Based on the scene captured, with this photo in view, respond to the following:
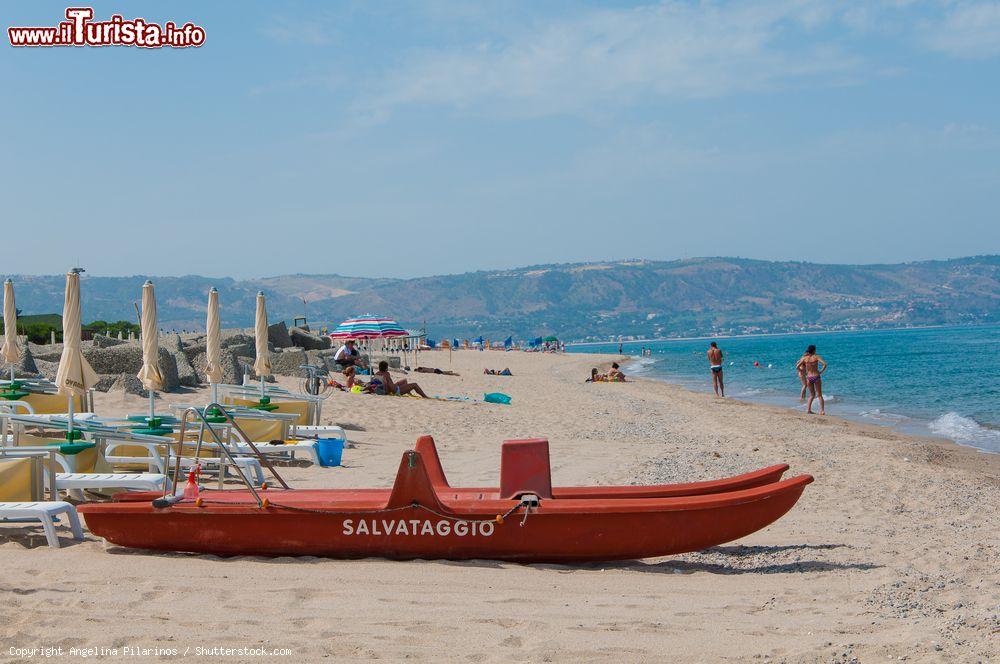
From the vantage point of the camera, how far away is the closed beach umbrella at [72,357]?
7.98m

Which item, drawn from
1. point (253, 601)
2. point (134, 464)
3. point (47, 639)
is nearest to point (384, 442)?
point (134, 464)

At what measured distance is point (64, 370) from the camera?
800 cm

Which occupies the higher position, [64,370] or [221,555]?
[64,370]

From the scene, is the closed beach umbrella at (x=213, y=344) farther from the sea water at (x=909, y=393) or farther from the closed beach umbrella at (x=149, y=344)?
the sea water at (x=909, y=393)

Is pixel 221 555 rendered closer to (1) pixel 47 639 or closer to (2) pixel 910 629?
(1) pixel 47 639

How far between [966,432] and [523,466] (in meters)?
13.2

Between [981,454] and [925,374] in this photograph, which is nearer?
[981,454]

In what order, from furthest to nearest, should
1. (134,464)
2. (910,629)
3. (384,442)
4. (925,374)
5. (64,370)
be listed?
(925,374), (384,442), (134,464), (64,370), (910,629)

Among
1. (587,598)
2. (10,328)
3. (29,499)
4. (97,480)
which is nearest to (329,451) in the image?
(97,480)

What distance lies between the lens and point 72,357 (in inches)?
316

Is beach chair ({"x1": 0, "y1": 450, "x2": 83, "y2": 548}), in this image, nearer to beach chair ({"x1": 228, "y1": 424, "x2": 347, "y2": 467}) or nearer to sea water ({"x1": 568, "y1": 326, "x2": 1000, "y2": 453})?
beach chair ({"x1": 228, "y1": 424, "x2": 347, "y2": 467})

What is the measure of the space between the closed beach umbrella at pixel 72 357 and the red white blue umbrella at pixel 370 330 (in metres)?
16.9

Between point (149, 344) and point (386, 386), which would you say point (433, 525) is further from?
point (386, 386)

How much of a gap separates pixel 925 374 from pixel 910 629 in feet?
110
